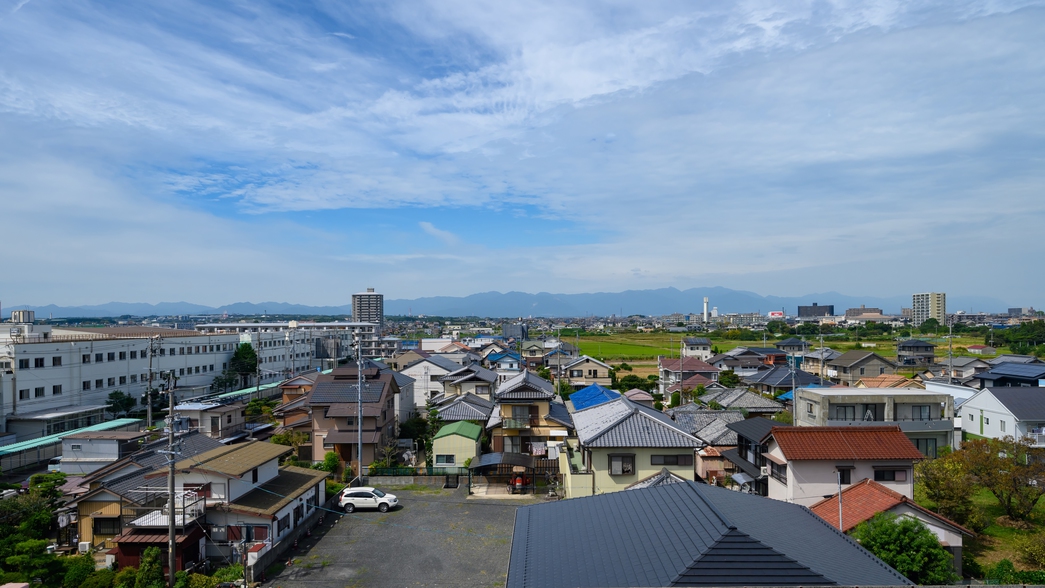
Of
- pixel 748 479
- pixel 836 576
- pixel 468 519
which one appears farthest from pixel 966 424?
pixel 836 576

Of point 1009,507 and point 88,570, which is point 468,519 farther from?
point 1009,507

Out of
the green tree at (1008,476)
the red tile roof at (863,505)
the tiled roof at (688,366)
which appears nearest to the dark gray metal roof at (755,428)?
the red tile roof at (863,505)

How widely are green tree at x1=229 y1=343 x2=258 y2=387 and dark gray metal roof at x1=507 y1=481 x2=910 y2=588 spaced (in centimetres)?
4492

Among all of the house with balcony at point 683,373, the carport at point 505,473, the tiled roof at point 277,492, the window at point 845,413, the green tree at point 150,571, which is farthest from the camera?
the house with balcony at point 683,373

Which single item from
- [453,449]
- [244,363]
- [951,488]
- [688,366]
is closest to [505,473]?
[453,449]

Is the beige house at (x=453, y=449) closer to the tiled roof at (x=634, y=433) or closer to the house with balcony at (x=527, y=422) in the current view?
the house with balcony at (x=527, y=422)

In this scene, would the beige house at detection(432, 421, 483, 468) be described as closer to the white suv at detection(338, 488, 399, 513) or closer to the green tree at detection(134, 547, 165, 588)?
the white suv at detection(338, 488, 399, 513)

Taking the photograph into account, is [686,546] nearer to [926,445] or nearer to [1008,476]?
[1008,476]

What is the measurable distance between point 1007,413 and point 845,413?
6954 millimetres

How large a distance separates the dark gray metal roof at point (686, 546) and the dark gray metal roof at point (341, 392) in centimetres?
1657

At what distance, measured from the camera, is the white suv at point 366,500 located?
60.0 feet

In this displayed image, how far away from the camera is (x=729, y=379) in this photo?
44188 millimetres

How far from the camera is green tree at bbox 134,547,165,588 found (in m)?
11.7

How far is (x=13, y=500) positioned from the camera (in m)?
14.2
